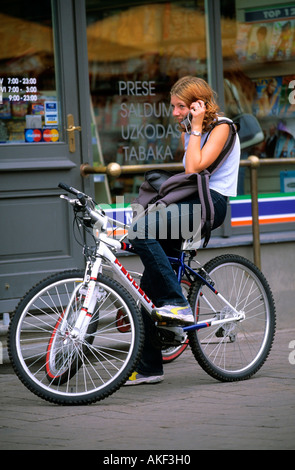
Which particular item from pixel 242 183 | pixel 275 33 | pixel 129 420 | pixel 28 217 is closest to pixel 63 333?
pixel 129 420

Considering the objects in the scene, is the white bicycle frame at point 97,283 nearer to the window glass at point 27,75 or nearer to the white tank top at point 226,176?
the white tank top at point 226,176

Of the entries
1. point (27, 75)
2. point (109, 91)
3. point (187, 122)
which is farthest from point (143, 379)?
point (109, 91)

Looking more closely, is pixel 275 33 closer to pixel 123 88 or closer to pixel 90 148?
pixel 123 88

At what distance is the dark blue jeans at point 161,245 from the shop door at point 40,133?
1.47 m

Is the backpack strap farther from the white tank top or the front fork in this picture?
the front fork

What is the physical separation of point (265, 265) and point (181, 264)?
223cm

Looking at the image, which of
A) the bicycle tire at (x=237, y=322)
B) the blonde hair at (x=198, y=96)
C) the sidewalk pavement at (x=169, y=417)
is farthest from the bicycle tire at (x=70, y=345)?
the blonde hair at (x=198, y=96)

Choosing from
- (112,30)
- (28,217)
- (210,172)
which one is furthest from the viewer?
(112,30)

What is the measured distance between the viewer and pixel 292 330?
7523mm

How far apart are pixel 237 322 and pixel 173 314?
2.12 feet

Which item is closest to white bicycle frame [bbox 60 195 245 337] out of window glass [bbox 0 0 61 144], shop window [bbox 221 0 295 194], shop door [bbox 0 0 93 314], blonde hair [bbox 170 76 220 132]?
blonde hair [bbox 170 76 220 132]

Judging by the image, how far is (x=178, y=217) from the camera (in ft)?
17.2

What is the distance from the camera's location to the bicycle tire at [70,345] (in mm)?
4859

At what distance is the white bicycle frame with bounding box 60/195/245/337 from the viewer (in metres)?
4.95
